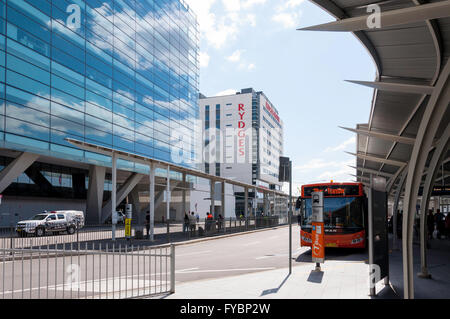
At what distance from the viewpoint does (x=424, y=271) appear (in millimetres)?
10258

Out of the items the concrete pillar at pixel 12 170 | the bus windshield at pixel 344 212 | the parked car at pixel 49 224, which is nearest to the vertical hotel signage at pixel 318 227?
the bus windshield at pixel 344 212

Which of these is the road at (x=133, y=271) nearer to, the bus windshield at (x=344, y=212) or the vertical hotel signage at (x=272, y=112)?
the bus windshield at (x=344, y=212)

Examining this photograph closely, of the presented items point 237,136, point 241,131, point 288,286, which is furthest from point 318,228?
point 237,136

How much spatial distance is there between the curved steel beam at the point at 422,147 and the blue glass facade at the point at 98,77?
2981cm

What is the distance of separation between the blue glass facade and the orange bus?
80.2 feet

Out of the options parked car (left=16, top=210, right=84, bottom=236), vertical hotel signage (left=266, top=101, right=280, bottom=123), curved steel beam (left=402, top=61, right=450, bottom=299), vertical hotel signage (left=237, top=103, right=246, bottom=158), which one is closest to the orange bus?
curved steel beam (left=402, top=61, right=450, bottom=299)

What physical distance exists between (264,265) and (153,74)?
4240cm

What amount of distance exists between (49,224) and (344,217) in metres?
21.6

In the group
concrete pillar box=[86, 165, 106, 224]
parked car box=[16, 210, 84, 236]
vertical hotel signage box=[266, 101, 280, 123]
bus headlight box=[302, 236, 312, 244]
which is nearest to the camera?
bus headlight box=[302, 236, 312, 244]

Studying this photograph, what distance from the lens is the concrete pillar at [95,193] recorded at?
4177 cm

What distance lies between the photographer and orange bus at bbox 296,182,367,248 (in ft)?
52.7

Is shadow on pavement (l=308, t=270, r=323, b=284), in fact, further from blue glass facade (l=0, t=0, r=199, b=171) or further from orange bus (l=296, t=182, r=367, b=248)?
blue glass facade (l=0, t=0, r=199, b=171)
